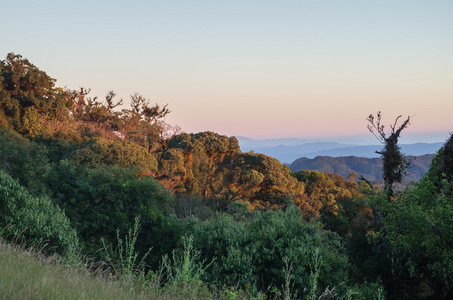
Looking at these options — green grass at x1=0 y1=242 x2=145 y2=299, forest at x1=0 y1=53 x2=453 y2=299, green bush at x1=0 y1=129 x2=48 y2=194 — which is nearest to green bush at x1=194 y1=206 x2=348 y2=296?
forest at x1=0 y1=53 x2=453 y2=299

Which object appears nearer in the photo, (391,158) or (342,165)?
(391,158)

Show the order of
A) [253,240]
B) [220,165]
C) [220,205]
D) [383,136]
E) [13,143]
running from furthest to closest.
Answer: [220,165] → [220,205] → [13,143] → [383,136] → [253,240]

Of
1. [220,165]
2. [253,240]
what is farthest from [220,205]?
[253,240]

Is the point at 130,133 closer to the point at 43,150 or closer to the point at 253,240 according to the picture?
the point at 43,150

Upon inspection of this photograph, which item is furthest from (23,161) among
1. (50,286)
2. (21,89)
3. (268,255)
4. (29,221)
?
(50,286)

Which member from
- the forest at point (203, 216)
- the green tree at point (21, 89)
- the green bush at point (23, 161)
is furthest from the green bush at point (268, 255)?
the green tree at point (21, 89)

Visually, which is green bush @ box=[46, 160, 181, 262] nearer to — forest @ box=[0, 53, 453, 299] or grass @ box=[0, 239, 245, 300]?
forest @ box=[0, 53, 453, 299]

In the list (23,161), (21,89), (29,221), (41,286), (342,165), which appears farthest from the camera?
(342,165)

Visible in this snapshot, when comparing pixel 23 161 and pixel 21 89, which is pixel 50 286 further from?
pixel 21 89

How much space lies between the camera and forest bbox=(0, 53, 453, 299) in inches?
396

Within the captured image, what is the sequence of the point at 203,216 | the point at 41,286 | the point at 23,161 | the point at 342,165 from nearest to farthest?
the point at 41,286 → the point at 23,161 → the point at 203,216 → the point at 342,165

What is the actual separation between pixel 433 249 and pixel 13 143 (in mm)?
24555

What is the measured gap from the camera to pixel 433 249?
13.7 m

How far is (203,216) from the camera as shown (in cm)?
3066
